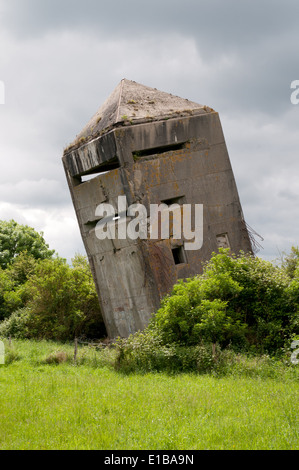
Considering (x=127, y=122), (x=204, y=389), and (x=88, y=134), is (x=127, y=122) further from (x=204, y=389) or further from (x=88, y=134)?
(x=204, y=389)

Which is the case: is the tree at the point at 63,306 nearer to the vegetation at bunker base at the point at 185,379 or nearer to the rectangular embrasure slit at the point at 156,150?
the vegetation at bunker base at the point at 185,379

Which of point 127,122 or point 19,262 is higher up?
point 127,122

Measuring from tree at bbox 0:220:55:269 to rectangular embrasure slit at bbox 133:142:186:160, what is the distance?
19309 mm

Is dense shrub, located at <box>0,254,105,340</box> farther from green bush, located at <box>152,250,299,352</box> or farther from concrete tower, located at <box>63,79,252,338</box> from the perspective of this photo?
green bush, located at <box>152,250,299,352</box>

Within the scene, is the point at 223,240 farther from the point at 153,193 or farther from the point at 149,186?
the point at 149,186

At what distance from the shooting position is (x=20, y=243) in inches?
1340

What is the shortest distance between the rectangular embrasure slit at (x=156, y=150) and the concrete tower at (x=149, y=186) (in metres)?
0.03

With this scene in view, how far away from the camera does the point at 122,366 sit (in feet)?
39.4

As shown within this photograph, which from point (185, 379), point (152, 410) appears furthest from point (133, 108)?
point (152, 410)

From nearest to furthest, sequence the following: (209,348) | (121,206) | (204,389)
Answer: (204,389) < (209,348) < (121,206)

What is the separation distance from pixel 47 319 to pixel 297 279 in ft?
37.1

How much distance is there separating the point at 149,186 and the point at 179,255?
229cm

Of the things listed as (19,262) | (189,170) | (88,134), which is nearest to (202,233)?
(189,170)

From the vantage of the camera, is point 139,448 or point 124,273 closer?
point 139,448
